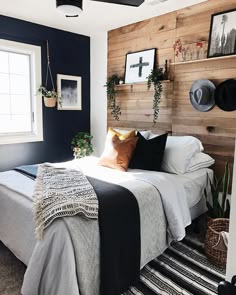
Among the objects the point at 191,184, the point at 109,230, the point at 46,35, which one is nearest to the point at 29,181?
the point at 109,230

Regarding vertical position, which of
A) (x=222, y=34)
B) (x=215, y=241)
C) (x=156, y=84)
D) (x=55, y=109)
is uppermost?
(x=222, y=34)

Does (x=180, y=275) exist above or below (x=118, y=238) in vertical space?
below

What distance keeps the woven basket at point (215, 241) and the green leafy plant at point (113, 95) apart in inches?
81.4

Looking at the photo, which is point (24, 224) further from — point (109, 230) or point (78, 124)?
point (78, 124)

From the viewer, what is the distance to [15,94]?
3410 millimetres

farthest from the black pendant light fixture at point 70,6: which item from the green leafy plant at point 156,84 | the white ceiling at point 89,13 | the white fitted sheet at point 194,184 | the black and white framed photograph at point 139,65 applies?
the white fitted sheet at point 194,184

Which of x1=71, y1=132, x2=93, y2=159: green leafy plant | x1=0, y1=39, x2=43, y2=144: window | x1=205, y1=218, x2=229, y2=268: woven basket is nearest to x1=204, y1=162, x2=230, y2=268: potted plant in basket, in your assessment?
x1=205, y1=218, x2=229, y2=268: woven basket

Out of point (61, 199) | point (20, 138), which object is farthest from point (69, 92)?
point (61, 199)

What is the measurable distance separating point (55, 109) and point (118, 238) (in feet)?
8.43

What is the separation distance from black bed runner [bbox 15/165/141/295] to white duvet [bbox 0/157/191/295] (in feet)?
0.20

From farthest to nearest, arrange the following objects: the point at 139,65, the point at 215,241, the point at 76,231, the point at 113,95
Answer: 1. the point at 113,95
2. the point at 139,65
3. the point at 215,241
4. the point at 76,231

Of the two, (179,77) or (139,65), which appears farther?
(139,65)

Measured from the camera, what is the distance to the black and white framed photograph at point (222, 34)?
2.45 meters

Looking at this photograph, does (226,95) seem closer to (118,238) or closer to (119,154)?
(119,154)
